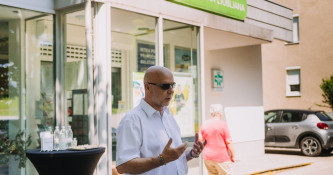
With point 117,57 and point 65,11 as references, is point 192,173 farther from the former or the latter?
point 65,11

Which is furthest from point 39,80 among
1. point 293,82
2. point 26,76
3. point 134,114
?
point 293,82

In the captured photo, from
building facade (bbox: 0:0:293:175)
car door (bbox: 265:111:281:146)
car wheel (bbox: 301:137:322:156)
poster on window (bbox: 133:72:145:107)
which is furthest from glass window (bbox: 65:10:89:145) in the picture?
car wheel (bbox: 301:137:322:156)

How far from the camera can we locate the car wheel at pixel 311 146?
46.2 ft

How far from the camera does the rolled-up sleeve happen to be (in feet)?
9.04

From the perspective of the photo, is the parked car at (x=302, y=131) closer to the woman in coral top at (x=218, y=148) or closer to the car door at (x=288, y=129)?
the car door at (x=288, y=129)

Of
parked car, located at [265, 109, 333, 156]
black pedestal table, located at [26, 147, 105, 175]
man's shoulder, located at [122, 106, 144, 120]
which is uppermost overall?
man's shoulder, located at [122, 106, 144, 120]

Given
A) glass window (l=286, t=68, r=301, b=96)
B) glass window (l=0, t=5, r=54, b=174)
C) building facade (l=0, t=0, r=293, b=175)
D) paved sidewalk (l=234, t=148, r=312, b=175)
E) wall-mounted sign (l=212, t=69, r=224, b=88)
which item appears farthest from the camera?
glass window (l=286, t=68, r=301, b=96)

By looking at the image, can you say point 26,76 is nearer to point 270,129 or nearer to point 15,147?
point 15,147

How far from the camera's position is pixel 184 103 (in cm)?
822

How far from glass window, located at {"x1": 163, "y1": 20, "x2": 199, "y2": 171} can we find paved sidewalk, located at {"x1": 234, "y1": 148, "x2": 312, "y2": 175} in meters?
2.47

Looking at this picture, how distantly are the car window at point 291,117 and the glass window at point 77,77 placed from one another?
10.1 m

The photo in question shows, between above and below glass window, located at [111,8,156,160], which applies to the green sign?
above

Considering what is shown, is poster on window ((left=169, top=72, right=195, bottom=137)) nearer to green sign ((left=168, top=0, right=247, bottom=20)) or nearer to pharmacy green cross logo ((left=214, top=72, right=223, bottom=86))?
green sign ((left=168, top=0, right=247, bottom=20))

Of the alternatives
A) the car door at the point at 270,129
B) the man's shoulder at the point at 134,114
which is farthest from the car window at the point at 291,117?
the man's shoulder at the point at 134,114
